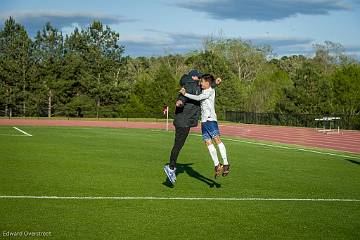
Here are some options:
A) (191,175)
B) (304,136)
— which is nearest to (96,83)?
(304,136)

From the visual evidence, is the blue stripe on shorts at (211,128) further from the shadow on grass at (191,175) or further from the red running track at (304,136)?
the red running track at (304,136)

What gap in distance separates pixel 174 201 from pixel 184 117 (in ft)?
6.86

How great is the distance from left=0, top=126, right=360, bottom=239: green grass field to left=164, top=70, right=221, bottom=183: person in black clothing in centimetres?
50

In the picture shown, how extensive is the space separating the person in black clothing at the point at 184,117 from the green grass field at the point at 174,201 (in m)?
0.50

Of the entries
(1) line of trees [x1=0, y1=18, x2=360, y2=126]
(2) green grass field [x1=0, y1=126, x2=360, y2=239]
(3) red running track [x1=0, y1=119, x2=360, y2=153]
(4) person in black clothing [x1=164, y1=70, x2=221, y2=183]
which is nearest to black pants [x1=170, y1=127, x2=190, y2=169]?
(4) person in black clothing [x1=164, y1=70, x2=221, y2=183]

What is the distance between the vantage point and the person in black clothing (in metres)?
10.0

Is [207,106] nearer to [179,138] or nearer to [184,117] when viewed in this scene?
[184,117]

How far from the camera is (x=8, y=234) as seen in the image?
6031 millimetres

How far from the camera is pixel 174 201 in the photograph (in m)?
8.48

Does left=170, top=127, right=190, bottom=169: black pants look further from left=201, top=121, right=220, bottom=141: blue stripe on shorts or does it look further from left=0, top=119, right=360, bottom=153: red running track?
left=0, top=119, right=360, bottom=153: red running track

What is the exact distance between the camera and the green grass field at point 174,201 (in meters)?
6.57

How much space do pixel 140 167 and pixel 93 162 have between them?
156 centimetres

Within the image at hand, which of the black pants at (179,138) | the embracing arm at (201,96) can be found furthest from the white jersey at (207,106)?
the black pants at (179,138)

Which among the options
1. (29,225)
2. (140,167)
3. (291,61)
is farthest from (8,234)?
(291,61)
